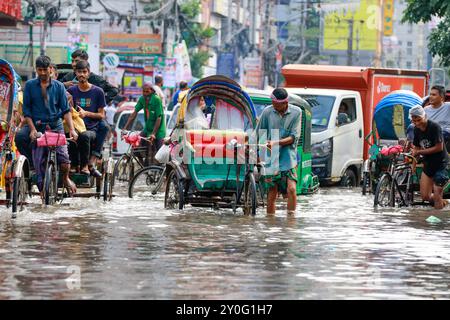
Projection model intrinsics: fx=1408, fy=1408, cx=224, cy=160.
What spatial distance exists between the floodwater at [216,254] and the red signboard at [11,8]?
1920 cm

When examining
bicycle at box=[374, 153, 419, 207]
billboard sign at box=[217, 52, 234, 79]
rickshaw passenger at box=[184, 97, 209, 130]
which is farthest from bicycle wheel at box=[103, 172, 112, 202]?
billboard sign at box=[217, 52, 234, 79]

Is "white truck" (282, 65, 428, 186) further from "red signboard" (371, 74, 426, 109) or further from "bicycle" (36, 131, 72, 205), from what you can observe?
"bicycle" (36, 131, 72, 205)

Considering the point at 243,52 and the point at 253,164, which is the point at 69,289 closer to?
the point at 253,164

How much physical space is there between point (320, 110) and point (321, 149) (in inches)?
34.7

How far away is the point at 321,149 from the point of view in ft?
83.9

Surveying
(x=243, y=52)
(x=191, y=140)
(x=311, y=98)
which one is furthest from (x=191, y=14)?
(x=191, y=140)

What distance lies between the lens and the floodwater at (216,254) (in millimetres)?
9938

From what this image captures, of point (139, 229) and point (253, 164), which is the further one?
point (253, 164)

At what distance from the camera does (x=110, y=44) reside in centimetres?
7475

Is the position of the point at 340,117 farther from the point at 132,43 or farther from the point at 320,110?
the point at 132,43

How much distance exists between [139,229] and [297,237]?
170 cm

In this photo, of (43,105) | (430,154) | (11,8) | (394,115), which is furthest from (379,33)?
(43,105)

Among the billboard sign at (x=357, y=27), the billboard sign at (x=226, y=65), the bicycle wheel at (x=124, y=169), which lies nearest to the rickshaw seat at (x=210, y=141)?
the bicycle wheel at (x=124, y=169)

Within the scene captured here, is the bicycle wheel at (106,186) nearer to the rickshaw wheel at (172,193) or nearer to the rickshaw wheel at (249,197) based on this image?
the rickshaw wheel at (172,193)
